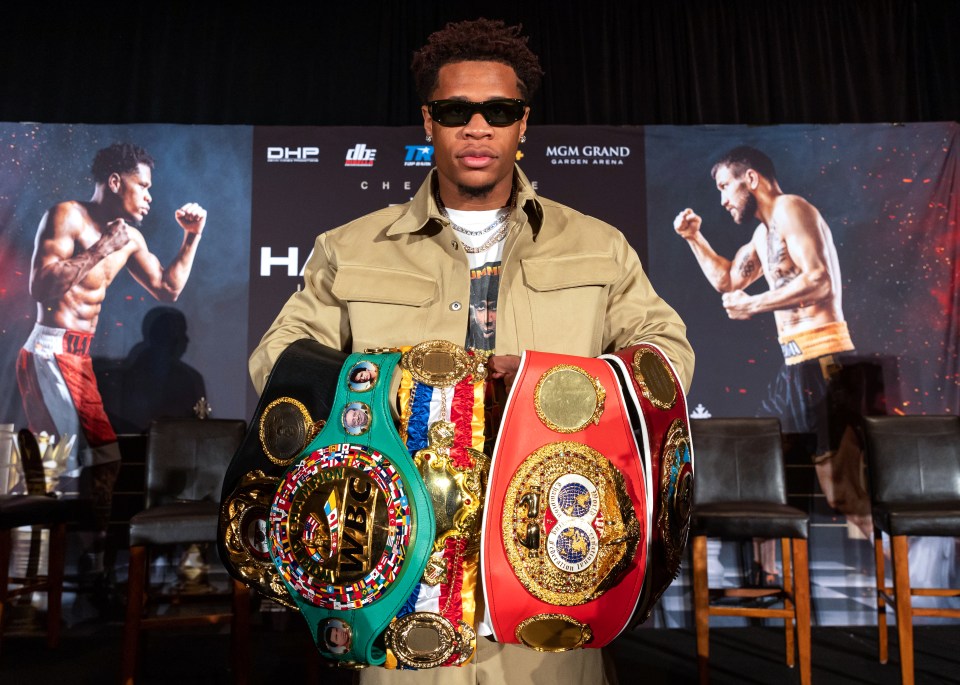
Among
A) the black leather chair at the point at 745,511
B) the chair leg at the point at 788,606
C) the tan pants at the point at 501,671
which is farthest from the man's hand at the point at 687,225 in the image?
the tan pants at the point at 501,671

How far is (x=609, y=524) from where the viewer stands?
92 cm

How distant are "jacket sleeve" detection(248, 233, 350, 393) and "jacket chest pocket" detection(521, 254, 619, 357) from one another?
316 mm

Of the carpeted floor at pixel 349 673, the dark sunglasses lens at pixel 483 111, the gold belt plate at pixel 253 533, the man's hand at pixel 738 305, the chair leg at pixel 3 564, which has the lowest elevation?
the carpeted floor at pixel 349 673

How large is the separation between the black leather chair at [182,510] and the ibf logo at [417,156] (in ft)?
5.21

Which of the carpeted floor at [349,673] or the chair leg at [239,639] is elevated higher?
the chair leg at [239,639]

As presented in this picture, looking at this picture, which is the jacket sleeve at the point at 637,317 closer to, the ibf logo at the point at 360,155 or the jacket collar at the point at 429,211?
the jacket collar at the point at 429,211

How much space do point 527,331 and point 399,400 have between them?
1.40ft

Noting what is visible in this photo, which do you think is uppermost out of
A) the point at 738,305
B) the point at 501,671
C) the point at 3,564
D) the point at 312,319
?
the point at 738,305

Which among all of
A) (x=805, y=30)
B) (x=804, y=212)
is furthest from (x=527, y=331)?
(x=805, y=30)

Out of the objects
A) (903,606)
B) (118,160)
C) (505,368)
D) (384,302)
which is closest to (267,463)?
(505,368)

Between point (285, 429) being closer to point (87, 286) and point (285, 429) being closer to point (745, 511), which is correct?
point (745, 511)

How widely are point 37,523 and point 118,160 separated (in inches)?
73.9

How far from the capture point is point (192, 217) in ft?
14.3

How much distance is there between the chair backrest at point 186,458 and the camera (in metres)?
3.71
